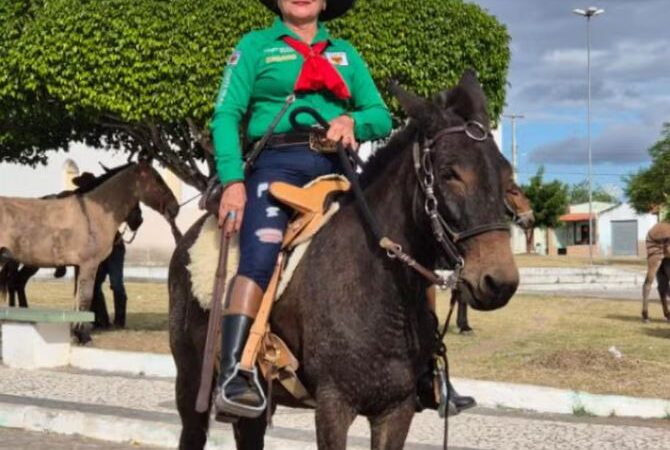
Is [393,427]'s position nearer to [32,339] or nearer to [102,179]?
[32,339]

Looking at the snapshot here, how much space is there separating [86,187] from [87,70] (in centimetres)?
187

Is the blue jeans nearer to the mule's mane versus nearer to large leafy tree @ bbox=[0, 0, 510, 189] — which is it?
large leafy tree @ bbox=[0, 0, 510, 189]

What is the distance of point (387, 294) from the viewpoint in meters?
3.83

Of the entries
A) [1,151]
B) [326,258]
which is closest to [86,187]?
[1,151]

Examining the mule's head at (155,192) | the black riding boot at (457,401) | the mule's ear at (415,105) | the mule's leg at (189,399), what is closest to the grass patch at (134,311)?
the mule's head at (155,192)

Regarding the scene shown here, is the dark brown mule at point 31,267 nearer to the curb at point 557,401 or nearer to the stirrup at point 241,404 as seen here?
the curb at point 557,401

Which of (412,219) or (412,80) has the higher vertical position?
(412,80)

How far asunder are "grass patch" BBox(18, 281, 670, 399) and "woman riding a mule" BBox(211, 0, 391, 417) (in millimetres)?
6615

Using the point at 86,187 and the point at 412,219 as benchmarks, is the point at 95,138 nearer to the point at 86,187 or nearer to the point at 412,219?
the point at 86,187

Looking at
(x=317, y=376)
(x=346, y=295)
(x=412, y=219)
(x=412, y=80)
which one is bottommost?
(x=317, y=376)

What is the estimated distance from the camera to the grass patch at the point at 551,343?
424 inches

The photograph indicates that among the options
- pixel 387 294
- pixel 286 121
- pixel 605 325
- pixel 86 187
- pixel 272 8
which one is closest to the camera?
pixel 387 294

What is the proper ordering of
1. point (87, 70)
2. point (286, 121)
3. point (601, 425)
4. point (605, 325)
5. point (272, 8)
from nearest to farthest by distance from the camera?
point (286, 121)
point (272, 8)
point (601, 425)
point (87, 70)
point (605, 325)

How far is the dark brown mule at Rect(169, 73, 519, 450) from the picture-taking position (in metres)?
3.49
